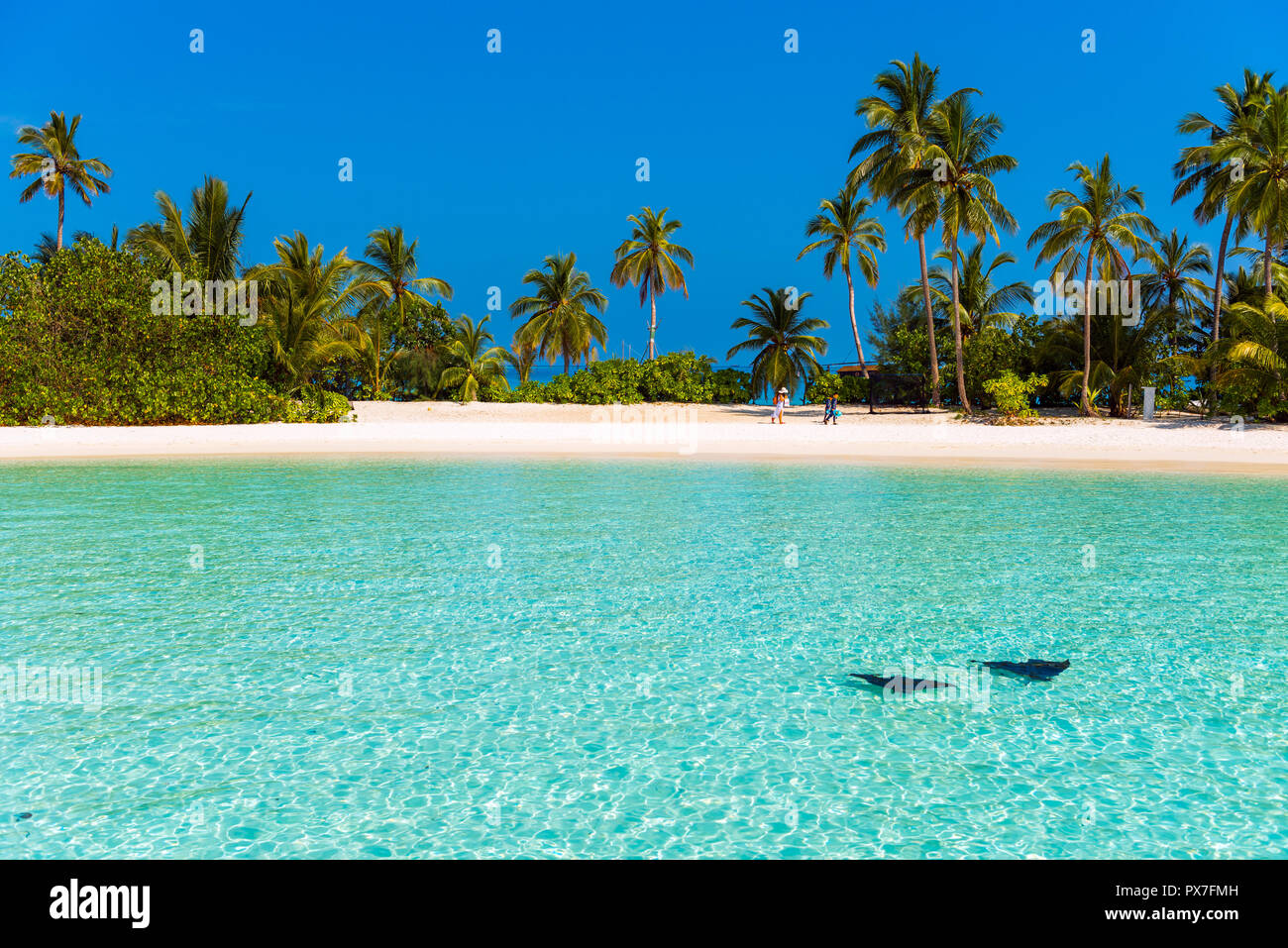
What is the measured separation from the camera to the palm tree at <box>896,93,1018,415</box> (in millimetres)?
29953

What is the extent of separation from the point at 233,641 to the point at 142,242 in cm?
2813

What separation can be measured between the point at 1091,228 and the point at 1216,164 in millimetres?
6726

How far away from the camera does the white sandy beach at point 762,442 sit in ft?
69.8

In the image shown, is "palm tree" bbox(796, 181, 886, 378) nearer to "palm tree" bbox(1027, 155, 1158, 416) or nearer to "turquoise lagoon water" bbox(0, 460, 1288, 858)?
"palm tree" bbox(1027, 155, 1158, 416)

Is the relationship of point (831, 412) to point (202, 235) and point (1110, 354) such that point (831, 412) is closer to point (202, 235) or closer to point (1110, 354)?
point (1110, 354)

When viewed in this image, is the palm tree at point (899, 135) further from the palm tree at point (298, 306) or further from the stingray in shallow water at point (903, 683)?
the stingray in shallow water at point (903, 683)

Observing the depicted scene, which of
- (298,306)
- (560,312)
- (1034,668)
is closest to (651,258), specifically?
(560,312)

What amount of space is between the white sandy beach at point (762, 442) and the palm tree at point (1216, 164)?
8.34m

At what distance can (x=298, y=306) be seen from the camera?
1180 inches

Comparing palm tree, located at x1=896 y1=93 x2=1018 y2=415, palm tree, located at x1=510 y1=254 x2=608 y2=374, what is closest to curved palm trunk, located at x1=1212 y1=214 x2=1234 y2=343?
palm tree, located at x1=896 y1=93 x2=1018 y2=415
